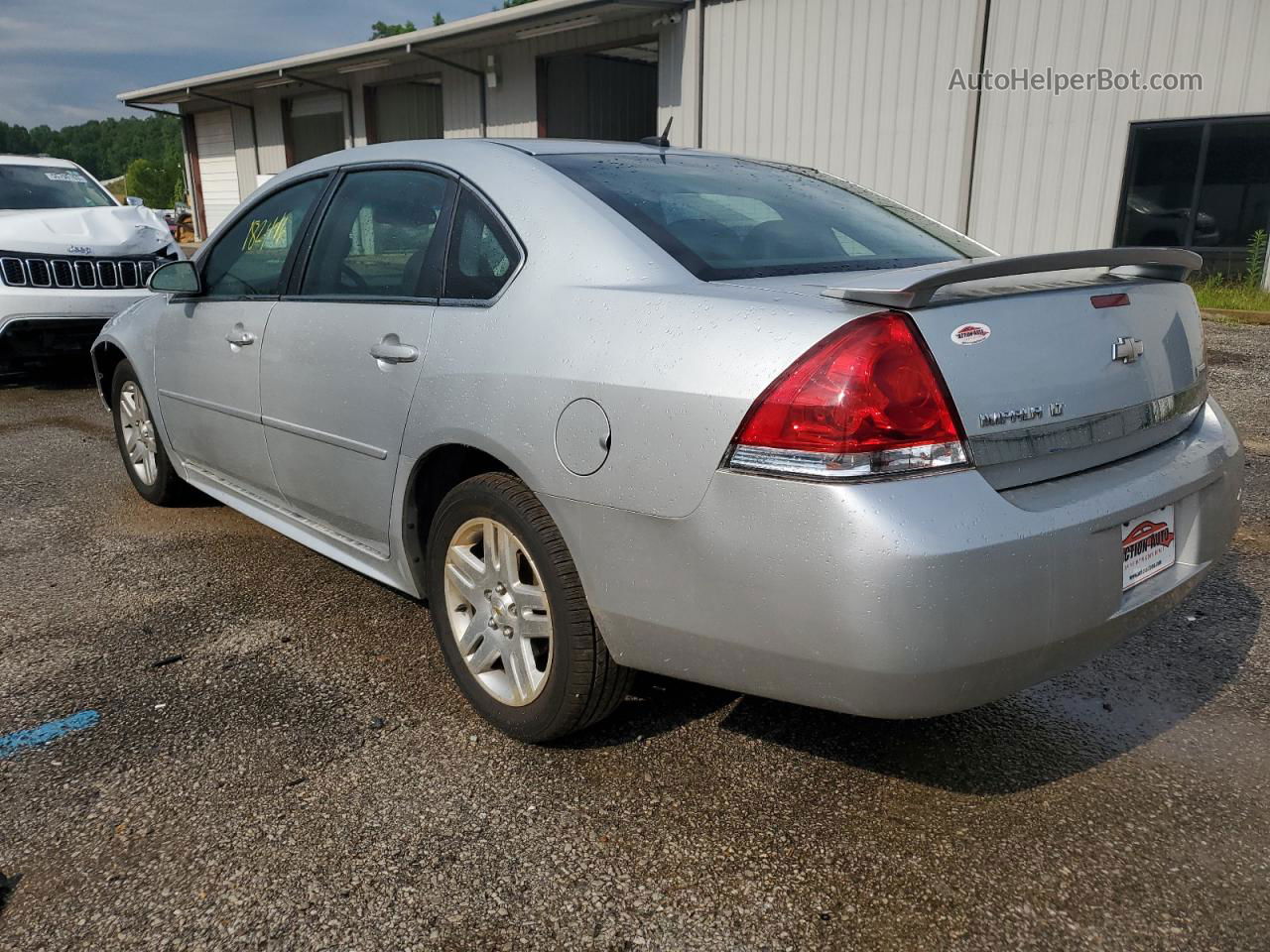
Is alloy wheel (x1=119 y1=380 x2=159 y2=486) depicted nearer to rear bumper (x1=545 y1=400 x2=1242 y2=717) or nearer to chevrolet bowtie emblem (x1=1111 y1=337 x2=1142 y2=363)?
rear bumper (x1=545 y1=400 x2=1242 y2=717)

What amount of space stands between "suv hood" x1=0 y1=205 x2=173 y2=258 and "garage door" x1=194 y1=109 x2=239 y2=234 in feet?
55.7

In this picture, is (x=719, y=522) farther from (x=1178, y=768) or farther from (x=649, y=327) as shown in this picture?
(x=1178, y=768)

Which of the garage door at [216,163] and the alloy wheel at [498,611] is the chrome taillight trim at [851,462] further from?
the garage door at [216,163]

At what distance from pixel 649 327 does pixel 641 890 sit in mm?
1183

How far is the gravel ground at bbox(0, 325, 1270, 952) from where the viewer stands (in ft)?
6.45

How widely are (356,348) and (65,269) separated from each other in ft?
19.1

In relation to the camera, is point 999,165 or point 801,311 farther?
point 999,165

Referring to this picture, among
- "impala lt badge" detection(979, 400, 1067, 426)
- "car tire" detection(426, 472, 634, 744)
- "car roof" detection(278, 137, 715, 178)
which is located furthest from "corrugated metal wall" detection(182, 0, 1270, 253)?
"car tire" detection(426, 472, 634, 744)

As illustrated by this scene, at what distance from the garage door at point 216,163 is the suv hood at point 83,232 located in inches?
668

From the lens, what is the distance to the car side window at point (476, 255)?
8.50 ft

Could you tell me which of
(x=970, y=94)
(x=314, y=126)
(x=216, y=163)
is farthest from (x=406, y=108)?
(x=970, y=94)

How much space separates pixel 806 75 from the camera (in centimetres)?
1316

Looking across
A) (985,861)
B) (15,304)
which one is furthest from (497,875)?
(15,304)

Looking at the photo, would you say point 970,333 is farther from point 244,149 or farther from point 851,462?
point 244,149
